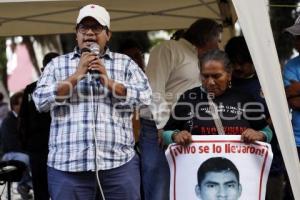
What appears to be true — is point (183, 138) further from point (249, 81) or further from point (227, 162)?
point (249, 81)

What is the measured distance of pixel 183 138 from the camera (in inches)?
186

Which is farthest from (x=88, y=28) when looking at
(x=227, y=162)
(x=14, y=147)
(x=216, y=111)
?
(x=14, y=147)

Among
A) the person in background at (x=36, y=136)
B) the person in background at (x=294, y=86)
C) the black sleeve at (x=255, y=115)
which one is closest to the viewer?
the black sleeve at (x=255, y=115)

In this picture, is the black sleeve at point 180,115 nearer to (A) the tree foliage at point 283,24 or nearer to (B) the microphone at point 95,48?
(B) the microphone at point 95,48

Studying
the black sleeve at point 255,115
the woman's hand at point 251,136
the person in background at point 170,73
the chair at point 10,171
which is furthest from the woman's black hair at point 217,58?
the chair at point 10,171

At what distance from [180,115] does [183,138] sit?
0.28 meters

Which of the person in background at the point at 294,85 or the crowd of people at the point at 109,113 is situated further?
the person in background at the point at 294,85

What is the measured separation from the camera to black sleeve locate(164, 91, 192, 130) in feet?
16.2

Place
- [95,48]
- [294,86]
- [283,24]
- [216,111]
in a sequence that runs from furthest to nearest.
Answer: [283,24] → [294,86] → [216,111] → [95,48]

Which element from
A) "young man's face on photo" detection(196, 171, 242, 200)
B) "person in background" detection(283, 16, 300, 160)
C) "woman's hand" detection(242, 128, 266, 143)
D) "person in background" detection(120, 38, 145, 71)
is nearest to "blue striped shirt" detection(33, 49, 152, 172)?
"young man's face on photo" detection(196, 171, 242, 200)

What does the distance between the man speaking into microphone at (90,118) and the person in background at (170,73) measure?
1059mm

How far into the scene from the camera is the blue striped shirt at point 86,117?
4.55 m

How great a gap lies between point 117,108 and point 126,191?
539 mm

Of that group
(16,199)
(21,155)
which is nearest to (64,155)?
(21,155)
